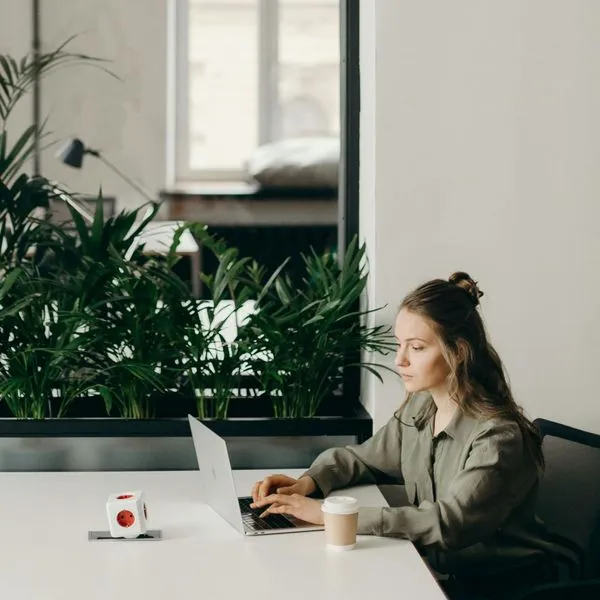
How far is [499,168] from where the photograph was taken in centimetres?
273

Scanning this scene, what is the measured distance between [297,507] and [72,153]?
144cm

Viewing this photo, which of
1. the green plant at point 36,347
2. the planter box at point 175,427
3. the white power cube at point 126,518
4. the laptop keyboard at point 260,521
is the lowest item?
the laptop keyboard at point 260,521

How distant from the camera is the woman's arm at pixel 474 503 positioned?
201 centimetres

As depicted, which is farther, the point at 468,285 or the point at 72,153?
the point at 72,153

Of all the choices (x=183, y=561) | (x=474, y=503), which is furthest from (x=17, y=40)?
(x=474, y=503)

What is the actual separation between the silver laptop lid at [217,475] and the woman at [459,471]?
0.09 metres

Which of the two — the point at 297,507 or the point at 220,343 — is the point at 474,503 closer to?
the point at 297,507

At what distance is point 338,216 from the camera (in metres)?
3.03

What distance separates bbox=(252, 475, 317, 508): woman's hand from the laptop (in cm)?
3

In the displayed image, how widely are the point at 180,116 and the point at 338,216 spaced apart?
0.58m

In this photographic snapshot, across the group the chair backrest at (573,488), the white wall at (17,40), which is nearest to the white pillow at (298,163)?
the white wall at (17,40)

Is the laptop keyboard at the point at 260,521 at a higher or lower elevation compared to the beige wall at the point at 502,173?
lower

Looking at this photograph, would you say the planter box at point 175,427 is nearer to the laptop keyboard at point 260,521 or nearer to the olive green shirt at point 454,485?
the olive green shirt at point 454,485

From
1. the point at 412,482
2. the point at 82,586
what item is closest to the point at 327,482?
the point at 412,482
